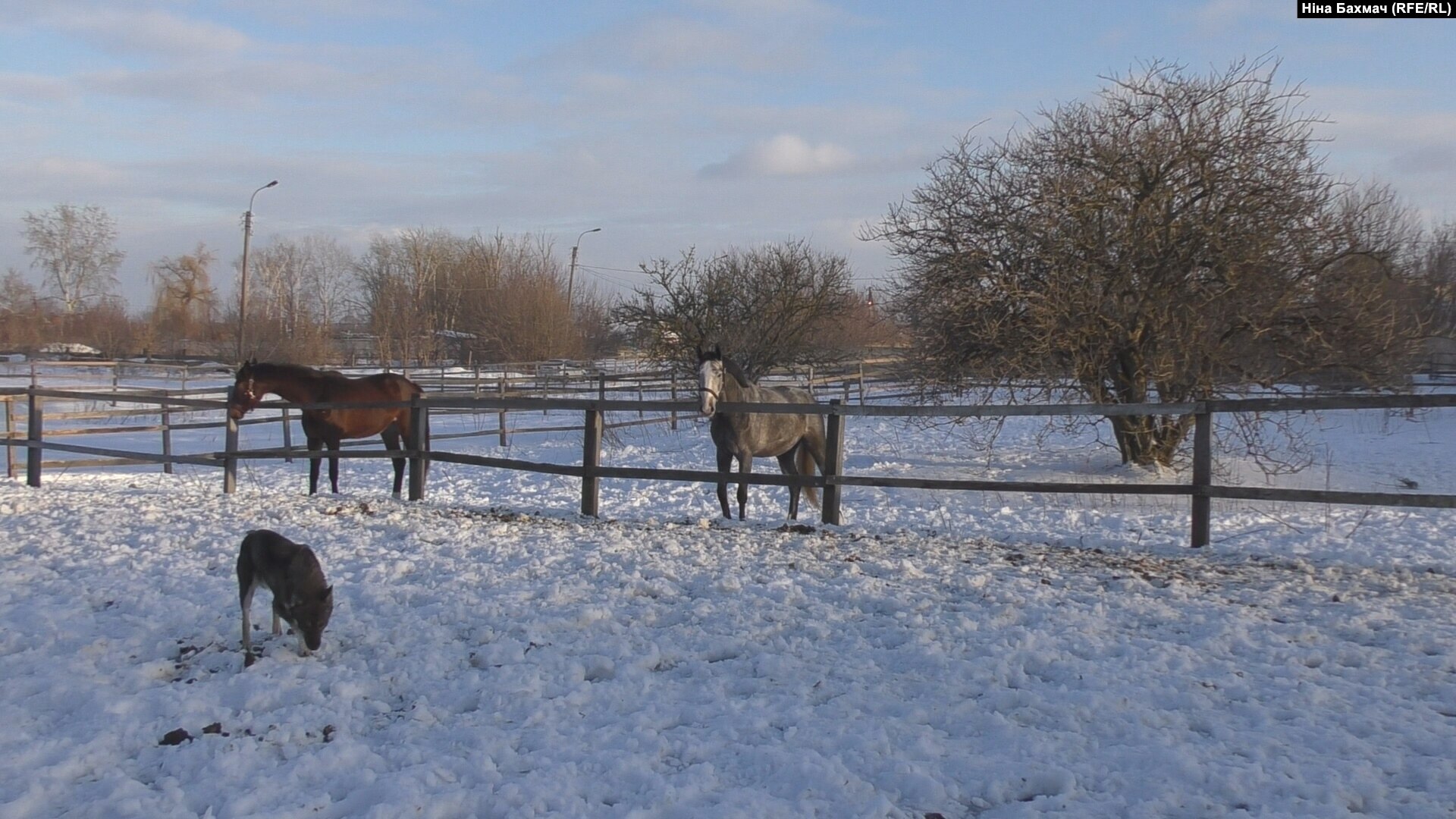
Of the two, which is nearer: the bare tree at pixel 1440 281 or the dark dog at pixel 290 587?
the dark dog at pixel 290 587

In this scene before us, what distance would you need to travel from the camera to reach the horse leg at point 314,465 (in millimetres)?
10812

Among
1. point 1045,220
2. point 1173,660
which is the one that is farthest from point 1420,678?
point 1045,220

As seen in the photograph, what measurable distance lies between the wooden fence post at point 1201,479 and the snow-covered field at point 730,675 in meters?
0.14

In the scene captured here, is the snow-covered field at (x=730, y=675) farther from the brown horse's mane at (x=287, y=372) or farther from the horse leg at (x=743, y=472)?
the brown horse's mane at (x=287, y=372)

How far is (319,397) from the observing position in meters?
11.1

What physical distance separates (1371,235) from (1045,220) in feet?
15.1

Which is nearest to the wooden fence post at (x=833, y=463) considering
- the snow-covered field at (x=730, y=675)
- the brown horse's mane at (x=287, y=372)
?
the snow-covered field at (x=730, y=675)

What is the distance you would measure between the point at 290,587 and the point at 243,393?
7249mm

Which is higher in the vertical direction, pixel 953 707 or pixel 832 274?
pixel 832 274

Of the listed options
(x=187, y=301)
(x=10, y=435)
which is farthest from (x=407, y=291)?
(x=10, y=435)

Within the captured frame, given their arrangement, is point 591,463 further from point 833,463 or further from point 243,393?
point 243,393

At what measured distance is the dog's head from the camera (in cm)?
446

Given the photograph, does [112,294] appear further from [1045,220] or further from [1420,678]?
[1420,678]

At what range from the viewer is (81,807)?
3104 mm
